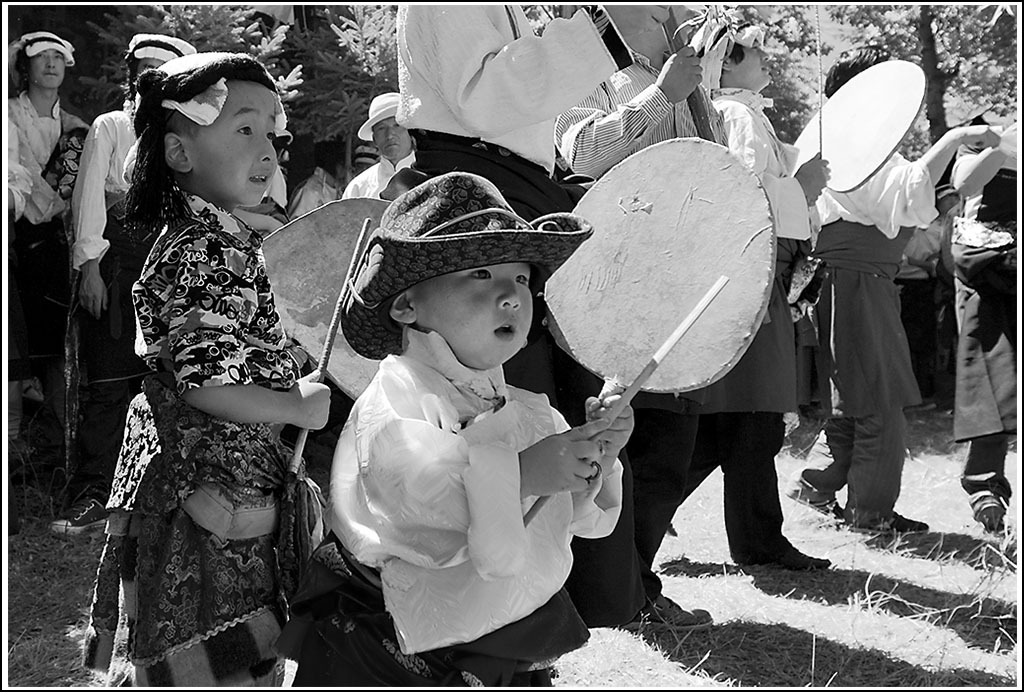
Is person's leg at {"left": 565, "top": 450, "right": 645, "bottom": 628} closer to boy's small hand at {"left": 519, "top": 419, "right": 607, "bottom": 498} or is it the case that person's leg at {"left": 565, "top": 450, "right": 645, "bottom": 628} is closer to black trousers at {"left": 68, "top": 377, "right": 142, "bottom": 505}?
boy's small hand at {"left": 519, "top": 419, "right": 607, "bottom": 498}

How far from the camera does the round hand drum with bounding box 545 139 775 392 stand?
6.72 feet

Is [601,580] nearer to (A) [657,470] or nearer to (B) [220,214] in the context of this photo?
(A) [657,470]

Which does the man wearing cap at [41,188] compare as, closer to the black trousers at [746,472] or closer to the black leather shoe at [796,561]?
the black trousers at [746,472]

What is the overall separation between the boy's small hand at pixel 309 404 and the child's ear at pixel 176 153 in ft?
1.58

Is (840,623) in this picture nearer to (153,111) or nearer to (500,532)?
(500,532)

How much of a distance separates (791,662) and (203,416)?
6.72ft

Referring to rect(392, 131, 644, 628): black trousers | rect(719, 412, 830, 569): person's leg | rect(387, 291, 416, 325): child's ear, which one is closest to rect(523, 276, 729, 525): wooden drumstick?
rect(387, 291, 416, 325): child's ear

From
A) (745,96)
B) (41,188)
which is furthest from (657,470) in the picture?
(41,188)

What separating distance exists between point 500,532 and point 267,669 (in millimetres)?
678

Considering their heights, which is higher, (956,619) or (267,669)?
(267,669)

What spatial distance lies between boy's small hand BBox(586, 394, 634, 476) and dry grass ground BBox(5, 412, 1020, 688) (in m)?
1.50

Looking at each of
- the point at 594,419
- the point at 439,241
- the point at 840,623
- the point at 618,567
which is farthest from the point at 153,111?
the point at 840,623

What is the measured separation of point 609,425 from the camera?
1798 millimetres

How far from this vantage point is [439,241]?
183 centimetres
